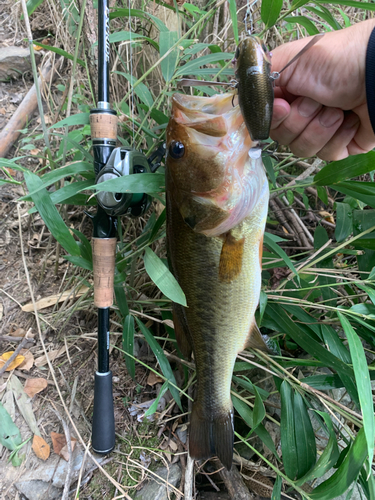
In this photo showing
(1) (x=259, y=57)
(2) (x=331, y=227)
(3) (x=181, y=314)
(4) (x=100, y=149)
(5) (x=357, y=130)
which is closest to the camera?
(1) (x=259, y=57)

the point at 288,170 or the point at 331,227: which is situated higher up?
the point at 288,170

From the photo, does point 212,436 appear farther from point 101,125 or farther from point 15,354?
point 101,125

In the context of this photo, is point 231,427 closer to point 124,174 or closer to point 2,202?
point 124,174

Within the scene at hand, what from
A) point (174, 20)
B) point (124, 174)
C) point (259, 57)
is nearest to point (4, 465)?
point (124, 174)

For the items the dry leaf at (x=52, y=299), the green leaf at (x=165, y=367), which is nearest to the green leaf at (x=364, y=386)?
the green leaf at (x=165, y=367)

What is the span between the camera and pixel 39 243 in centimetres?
213

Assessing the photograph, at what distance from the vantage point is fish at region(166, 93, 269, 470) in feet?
3.56

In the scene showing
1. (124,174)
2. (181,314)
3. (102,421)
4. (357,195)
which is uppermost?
(124,174)

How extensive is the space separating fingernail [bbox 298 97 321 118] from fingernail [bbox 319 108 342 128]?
55mm

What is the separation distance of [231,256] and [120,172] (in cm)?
55

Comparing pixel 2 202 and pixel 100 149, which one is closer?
pixel 100 149

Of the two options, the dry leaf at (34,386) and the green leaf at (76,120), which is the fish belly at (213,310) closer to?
the green leaf at (76,120)

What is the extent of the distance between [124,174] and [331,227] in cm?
185

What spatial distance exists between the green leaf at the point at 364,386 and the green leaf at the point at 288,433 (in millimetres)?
387
